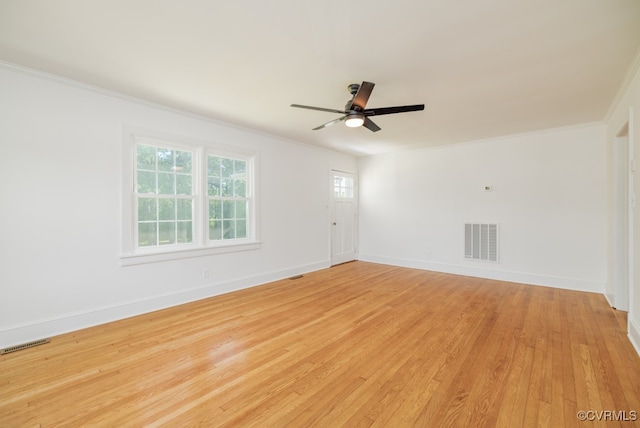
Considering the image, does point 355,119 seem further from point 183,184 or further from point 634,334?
point 634,334

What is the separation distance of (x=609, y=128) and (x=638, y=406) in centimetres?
392

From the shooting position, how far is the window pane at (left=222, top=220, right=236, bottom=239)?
443cm

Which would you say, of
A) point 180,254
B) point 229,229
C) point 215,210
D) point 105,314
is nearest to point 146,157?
point 215,210

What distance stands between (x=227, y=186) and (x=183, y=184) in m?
0.70

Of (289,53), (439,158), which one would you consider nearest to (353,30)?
(289,53)

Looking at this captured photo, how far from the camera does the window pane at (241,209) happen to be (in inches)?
182

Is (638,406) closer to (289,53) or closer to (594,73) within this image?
(594,73)

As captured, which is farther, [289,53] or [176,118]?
[176,118]

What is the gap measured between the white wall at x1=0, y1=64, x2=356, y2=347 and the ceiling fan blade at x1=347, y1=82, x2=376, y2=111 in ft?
7.97

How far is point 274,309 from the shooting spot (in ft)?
11.7

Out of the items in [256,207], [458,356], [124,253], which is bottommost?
[458,356]

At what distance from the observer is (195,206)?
4.02 m

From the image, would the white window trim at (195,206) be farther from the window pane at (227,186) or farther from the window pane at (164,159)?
the window pane at (227,186)

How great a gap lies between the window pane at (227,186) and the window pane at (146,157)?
1.01 metres
